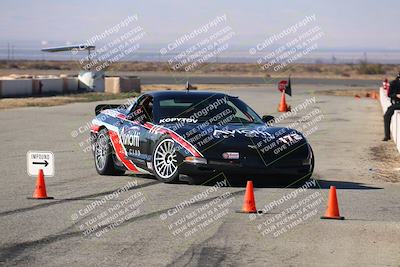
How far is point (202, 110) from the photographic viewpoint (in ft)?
45.9

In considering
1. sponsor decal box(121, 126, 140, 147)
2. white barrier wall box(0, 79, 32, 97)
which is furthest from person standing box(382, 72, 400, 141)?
white barrier wall box(0, 79, 32, 97)

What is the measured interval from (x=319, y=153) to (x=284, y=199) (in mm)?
7251

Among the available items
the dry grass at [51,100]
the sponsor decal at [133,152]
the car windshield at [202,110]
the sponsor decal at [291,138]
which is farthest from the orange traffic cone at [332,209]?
the dry grass at [51,100]

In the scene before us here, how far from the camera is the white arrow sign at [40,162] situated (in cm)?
1188

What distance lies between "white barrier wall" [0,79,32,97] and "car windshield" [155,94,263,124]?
1100 inches

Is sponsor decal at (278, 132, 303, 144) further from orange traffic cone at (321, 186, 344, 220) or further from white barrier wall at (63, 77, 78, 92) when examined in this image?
white barrier wall at (63, 77, 78, 92)

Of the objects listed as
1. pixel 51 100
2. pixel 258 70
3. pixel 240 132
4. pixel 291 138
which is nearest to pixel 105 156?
pixel 240 132

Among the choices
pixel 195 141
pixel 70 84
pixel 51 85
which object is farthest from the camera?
pixel 70 84

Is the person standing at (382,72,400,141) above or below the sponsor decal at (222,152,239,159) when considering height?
above

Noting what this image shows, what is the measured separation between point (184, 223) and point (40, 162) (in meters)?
2.90

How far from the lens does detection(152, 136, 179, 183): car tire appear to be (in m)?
12.9

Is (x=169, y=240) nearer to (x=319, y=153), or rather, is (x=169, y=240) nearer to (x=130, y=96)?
(x=319, y=153)

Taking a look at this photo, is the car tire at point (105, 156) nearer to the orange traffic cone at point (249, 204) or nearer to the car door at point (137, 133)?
the car door at point (137, 133)

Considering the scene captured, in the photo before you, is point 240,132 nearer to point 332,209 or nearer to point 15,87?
point 332,209
